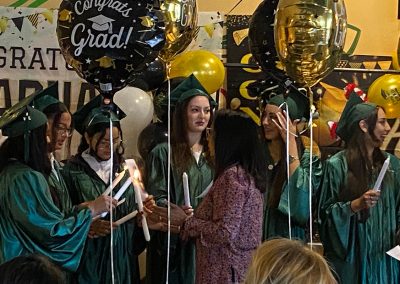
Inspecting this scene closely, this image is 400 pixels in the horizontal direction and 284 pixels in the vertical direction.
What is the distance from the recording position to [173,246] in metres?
3.16

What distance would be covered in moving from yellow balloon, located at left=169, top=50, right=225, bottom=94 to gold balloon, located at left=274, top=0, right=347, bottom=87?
1.10 metres

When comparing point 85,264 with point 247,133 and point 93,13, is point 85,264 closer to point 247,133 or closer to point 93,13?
point 247,133

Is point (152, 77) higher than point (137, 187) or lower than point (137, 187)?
higher

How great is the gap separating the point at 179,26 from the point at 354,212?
1155mm

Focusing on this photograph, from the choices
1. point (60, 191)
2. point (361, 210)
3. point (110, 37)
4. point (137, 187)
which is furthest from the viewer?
point (361, 210)

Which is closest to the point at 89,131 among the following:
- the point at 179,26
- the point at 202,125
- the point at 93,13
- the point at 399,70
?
the point at 202,125

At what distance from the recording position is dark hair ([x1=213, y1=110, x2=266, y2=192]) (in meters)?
2.46

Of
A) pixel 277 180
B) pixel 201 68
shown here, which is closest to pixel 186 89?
pixel 201 68

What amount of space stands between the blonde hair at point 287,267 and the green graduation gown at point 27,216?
1413 millimetres

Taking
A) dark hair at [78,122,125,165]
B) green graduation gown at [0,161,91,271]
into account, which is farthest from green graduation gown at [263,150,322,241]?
green graduation gown at [0,161,91,271]

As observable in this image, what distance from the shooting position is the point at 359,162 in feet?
10.1

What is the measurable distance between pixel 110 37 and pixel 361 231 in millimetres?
1537

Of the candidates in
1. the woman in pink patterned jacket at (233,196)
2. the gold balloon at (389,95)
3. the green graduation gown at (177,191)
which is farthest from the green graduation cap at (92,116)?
the gold balloon at (389,95)

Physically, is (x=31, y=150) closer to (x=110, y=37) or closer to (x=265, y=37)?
(x=110, y=37)
